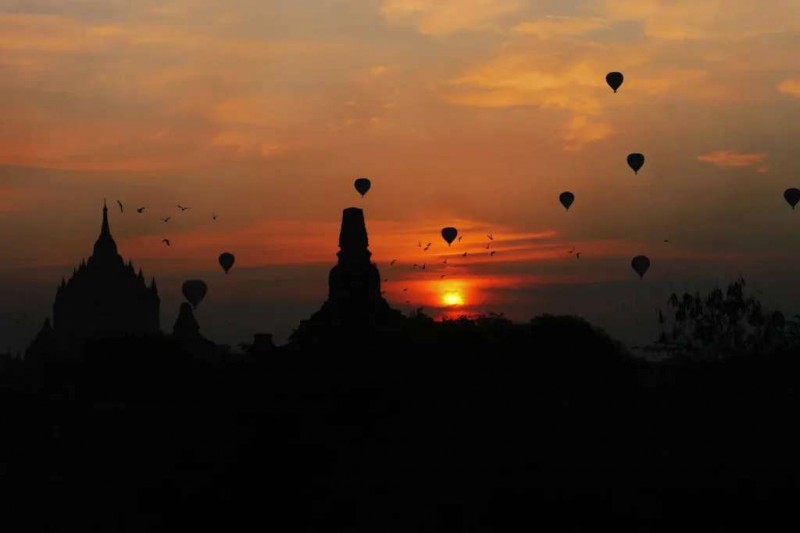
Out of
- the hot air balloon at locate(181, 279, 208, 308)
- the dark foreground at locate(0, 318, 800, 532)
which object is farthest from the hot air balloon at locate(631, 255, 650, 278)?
the hot air balloon at locate(181, 279, 208, 308)

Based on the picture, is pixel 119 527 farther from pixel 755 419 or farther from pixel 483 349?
pixel 483 349

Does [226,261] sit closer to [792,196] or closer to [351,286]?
[351,286]

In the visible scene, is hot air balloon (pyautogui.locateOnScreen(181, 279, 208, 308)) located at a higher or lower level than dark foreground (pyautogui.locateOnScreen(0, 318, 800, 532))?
higher

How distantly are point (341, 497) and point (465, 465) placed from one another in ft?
23.9

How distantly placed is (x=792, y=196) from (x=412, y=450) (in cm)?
3590

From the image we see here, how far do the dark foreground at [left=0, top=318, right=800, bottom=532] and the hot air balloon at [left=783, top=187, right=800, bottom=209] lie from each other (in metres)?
10.5

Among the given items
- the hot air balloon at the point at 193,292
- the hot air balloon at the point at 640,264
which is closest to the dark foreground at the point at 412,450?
the hot air balloon at the point at 640,264

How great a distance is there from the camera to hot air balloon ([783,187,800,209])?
99.6 metres

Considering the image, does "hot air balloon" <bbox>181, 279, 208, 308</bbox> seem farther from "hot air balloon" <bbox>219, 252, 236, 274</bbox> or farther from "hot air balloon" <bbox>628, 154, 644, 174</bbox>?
→ "hot air balloon" <bbox>628, 154, 644, 174</bbox>

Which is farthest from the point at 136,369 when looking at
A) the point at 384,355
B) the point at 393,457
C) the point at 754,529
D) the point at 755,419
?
the point at 754,529

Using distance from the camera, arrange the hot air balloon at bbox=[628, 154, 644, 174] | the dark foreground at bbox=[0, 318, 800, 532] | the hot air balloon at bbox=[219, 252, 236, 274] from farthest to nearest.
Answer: the hot air balloon at bbox=[219, 252, 236, 274] < the hot air balloon at bbox=[628, 154, 644, 174] < the dark foreground at bbox=[0, 318, 800, 532]

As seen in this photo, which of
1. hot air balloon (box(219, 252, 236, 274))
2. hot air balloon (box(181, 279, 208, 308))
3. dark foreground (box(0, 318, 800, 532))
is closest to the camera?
dark foreground (box(0, 318, 800, 532))

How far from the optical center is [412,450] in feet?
260

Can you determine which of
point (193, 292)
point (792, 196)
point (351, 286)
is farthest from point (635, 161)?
point (193, 292)
